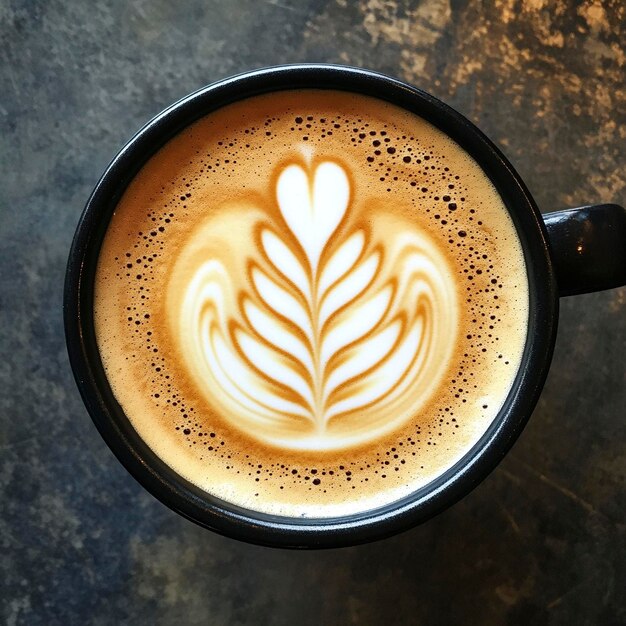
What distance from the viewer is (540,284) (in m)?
0.84

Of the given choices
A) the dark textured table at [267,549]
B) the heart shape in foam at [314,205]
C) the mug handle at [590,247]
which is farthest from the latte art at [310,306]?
the dark textured table at [267,549]

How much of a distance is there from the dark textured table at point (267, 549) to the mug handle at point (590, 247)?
289 millimetres

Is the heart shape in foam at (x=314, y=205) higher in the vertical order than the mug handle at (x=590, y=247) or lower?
higher

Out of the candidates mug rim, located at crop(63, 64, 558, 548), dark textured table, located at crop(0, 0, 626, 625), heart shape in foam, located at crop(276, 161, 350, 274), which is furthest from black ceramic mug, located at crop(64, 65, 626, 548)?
dark textured table, located at crop(0, 0, 626, 625)

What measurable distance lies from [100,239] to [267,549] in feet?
→ 1.75

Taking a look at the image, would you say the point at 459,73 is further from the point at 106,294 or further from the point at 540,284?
the point at 106,294

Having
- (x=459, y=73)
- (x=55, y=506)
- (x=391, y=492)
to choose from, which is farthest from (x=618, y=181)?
(x=55, y=506)

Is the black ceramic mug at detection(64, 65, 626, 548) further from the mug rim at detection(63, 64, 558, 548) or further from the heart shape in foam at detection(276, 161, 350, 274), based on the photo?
the heart shape in foam at detection(276, 161, 350, 274)

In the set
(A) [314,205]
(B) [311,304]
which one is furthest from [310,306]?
(A) [314,205]

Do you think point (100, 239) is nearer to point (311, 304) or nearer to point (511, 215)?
point (311, 304)

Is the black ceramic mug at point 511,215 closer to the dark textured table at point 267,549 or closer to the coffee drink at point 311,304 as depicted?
the coffee drink at point 311,304

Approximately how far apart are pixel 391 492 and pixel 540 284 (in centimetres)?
29

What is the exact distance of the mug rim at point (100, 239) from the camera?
0.83 metres

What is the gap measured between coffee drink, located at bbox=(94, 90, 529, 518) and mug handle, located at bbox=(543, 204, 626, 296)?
1.8 inches
